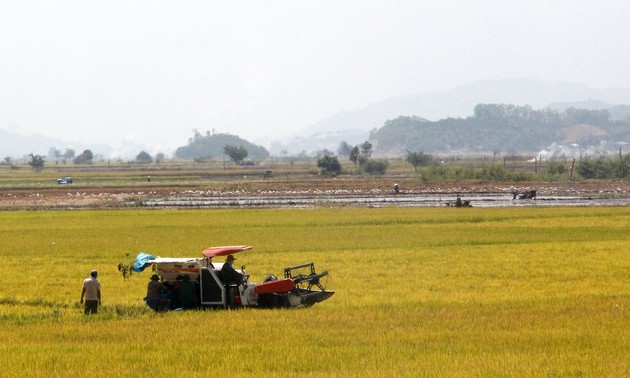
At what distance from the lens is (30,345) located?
46.7 ft

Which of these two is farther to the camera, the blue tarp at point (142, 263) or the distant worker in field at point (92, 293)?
the blue tarp at point (142, 263)

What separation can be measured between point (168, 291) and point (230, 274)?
1310mm

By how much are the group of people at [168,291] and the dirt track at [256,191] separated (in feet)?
134

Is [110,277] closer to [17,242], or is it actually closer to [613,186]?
[17,242]

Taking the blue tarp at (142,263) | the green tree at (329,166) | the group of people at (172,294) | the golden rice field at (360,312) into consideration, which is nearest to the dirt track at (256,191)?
the green tree at (329,166)

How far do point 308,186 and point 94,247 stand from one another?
48.8 meters

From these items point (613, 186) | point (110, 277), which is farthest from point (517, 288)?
point (613, 186)

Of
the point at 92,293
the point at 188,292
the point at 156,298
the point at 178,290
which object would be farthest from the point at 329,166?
the point at 92,293

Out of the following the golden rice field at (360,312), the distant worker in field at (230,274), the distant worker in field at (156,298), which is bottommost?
the golden rice field at (360,312)

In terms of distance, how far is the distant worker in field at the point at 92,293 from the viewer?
691 inches

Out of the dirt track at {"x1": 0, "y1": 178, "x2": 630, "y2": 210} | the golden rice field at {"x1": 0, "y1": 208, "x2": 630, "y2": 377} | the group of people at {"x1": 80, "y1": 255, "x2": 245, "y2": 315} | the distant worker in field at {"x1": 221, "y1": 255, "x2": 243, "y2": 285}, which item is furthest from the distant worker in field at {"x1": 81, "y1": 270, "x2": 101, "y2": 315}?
the dirt track at {"x1": 0, "y1": 178, "x2": 630, "y2": 210}

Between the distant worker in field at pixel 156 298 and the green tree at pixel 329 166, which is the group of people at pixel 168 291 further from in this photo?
the green tree at pixel 329 166

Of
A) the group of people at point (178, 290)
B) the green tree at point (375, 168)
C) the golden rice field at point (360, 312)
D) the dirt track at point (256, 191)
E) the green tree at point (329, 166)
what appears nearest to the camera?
the golden rice field at point (360, 312)

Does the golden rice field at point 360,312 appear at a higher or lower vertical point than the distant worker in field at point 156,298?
lower
